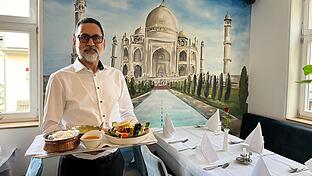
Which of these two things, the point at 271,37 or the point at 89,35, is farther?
the point at 271,37

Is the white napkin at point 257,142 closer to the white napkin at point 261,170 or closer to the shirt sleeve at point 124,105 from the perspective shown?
the white napkin at point 261,170

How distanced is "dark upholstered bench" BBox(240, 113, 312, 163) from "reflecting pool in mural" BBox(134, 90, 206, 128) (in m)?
0.68

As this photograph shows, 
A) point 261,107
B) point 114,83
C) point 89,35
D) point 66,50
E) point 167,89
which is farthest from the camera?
point 261,107

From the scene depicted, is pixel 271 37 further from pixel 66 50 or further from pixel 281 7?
pixel 66 50

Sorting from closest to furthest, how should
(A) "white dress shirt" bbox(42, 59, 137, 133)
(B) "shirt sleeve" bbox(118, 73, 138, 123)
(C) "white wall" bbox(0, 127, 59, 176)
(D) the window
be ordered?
(A) "white dress shirt" bbox(42, 59, 137, 133) → (B) "shirt sleeve" bbox(118, 73, 138, 123) → (C) "white wall" bbox(0, 127, 59, 176) → (D) the window

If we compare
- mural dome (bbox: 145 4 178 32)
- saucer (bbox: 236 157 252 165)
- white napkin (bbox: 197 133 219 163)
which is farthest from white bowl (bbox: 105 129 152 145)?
mural dome (bbox: 145 4 178 32)

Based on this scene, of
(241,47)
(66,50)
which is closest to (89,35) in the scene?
(66,50)

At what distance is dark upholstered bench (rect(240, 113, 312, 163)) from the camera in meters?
1.99

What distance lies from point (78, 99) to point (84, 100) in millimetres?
34

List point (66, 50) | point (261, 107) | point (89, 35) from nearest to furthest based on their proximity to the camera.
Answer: point (89, 35) → point (66, 50) → point (261, 107)

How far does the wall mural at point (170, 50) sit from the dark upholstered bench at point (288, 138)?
47 cm

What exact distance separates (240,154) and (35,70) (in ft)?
5.77

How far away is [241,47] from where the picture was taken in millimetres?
2750

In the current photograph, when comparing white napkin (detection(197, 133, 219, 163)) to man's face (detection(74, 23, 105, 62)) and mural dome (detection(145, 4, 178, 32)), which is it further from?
mural dome (detection(145, 4, 178, 32))
